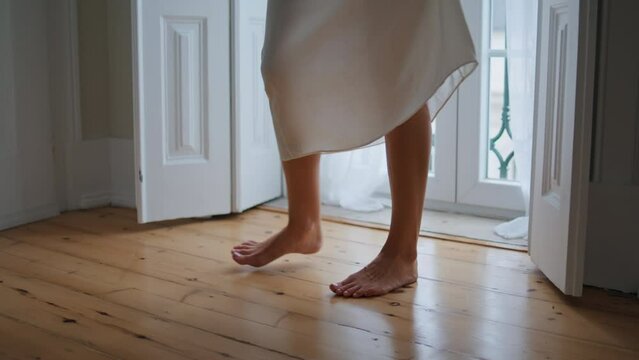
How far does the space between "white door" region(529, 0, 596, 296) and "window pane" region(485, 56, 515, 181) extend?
631 mm

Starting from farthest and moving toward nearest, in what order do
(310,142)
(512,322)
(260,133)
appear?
(260,133)
(310,142)
(512,322)

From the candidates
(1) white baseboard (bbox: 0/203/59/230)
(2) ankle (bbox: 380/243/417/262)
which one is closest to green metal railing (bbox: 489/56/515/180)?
(2) ankle (bbox: 380/243/417/262)

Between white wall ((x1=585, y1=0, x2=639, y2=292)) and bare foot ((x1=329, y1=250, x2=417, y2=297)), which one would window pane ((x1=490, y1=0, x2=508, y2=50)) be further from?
bare foot ((x1=329, y1=250, x2=417, y2=297))

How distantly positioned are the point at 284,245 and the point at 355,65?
52cm

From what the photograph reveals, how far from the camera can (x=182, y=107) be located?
2.54m

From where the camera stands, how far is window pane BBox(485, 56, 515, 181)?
2699mm

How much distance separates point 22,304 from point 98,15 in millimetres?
1319

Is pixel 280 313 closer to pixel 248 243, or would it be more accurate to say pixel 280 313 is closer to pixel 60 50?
pixel 248 243

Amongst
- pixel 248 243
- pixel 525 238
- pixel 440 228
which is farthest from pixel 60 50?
pixel 525 238

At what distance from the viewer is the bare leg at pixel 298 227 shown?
2057 millimetres

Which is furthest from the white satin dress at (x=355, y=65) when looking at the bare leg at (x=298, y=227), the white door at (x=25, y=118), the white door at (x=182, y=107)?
the white door at (x=25, y=118)

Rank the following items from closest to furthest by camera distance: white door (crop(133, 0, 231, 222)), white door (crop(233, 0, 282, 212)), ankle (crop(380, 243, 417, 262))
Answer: ankle (crop(380, 243, 417, 262))
white door (crop(133, 0, 231, 222))
white door (crop(233, 0, 282, 212))

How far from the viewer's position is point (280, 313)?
1771 mm

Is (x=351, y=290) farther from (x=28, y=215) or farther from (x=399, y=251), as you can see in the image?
(x=28, y=215)
